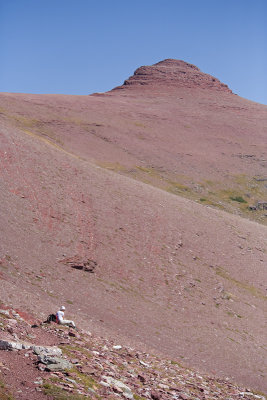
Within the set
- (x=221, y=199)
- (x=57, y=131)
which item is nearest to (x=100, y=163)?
(x=57, y=131)

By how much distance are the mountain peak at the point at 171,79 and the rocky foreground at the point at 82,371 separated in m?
96.1

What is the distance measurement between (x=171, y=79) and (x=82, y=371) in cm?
10650

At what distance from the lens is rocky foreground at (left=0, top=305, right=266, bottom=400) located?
11.3m

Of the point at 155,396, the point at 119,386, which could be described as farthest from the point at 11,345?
the point at 155,396

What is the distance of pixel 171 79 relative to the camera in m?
113

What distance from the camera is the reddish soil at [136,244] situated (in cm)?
2194

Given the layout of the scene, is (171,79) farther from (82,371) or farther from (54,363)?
(54,363)

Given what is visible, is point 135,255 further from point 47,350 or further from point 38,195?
point 47,350

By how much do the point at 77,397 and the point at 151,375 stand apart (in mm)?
5407

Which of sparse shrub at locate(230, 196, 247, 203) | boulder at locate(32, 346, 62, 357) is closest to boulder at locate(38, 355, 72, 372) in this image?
boulder at locate(32, 346, 62, 357)

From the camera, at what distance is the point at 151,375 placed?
51.7 feet

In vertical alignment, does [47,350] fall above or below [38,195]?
below

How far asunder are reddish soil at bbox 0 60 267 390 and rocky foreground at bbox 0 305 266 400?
202 centimetres

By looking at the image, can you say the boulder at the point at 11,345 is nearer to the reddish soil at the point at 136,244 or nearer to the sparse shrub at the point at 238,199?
the reddish soil at the point at 136,244
